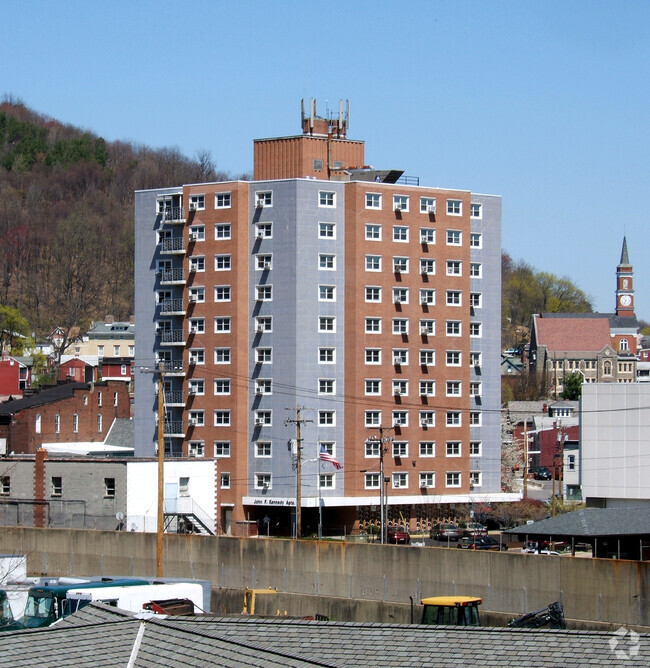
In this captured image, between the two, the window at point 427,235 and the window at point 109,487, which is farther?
the window at point 427,235

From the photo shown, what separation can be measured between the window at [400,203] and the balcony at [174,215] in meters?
16.2

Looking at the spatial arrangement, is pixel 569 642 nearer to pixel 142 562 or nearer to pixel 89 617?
pixel 89 617

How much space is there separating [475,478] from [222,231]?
27166mm

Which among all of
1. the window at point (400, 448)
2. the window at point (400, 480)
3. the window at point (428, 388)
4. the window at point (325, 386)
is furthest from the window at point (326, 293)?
the window at point (400, 480)

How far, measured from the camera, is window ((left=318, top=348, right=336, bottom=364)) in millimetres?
92812

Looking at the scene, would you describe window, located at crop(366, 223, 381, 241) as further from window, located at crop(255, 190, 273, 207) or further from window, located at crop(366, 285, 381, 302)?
window, located at crop(255, 190, 273, 207)

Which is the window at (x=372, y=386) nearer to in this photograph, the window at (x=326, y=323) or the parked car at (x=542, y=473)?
the window at (x=326, y=323)

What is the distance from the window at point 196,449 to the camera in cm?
9325

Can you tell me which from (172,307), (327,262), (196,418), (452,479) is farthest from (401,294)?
(196,418)

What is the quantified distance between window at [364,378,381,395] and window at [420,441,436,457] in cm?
532

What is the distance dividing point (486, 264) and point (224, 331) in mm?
21499

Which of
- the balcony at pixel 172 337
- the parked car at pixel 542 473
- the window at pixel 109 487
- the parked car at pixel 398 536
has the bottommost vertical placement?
the parked car at pixel 398 536

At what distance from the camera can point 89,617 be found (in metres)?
18.9

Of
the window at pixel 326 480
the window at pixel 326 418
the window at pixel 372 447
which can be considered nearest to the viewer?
the window at pixel 326 480
